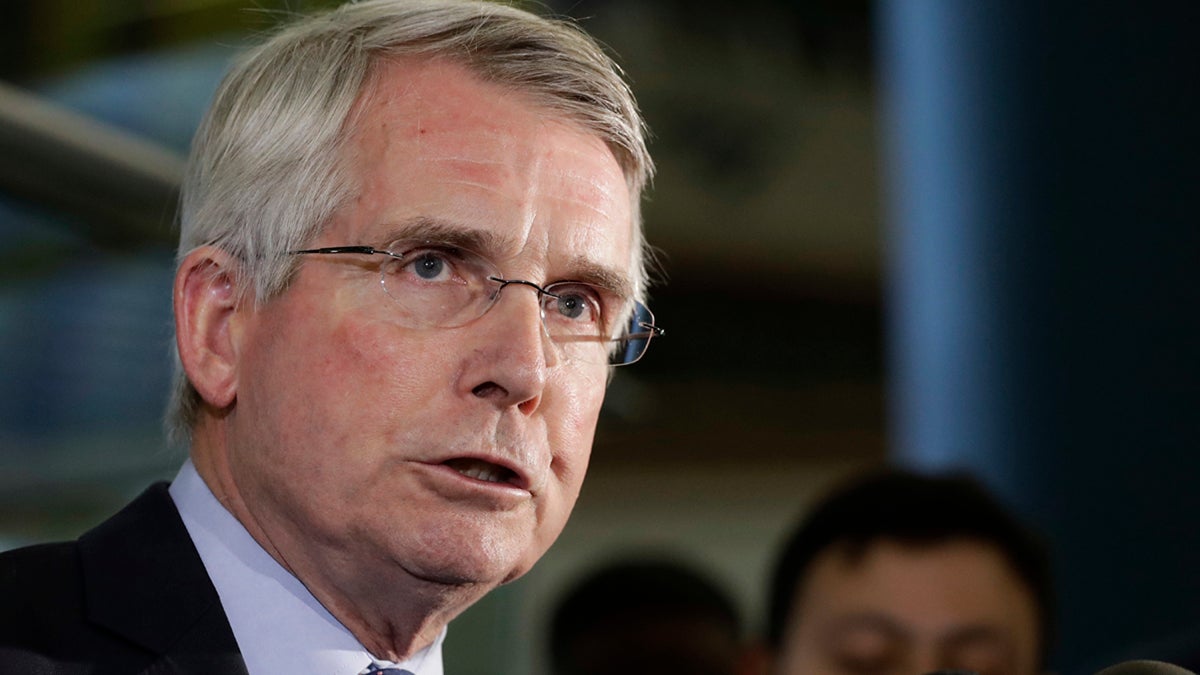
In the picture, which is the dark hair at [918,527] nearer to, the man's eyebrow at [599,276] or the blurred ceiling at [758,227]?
the man's eyebrow at [599,276]

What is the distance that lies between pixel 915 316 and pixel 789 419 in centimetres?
688

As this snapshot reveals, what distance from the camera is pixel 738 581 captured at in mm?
9016

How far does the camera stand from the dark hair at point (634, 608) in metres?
2.99

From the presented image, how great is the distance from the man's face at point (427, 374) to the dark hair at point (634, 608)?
5.25 feet

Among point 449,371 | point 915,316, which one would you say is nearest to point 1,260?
point 449,371

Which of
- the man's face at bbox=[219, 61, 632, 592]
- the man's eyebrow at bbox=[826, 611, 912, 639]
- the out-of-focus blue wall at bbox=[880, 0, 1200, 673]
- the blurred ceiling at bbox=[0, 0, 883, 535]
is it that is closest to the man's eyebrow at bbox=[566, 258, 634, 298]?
the man's face at bbox=[219, 61, 632, 592]

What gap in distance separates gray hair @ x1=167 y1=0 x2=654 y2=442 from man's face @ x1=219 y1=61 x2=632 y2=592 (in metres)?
0.03

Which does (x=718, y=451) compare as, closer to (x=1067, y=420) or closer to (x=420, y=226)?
(x=1067, y=420)

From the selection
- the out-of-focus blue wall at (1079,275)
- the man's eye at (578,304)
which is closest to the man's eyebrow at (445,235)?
the man's eye at (578,304)

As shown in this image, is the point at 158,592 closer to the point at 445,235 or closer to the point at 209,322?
the point at 209,322

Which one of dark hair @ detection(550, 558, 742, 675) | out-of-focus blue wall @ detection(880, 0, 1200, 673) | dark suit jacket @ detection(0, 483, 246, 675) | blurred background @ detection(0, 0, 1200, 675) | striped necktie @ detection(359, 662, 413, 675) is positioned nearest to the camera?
dark suit jacket @ detection(0, 483, 246, 675)

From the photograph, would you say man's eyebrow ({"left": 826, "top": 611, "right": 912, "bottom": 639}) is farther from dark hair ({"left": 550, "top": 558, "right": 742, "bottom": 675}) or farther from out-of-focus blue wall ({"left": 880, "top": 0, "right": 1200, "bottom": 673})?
dark hair ({"left": 550, "top": 558, "right": 742, "bottom": 675})

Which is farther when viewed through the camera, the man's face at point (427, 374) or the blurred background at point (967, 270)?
the blurred background at point (967, 270)

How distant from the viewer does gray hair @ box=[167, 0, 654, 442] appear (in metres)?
1.40
